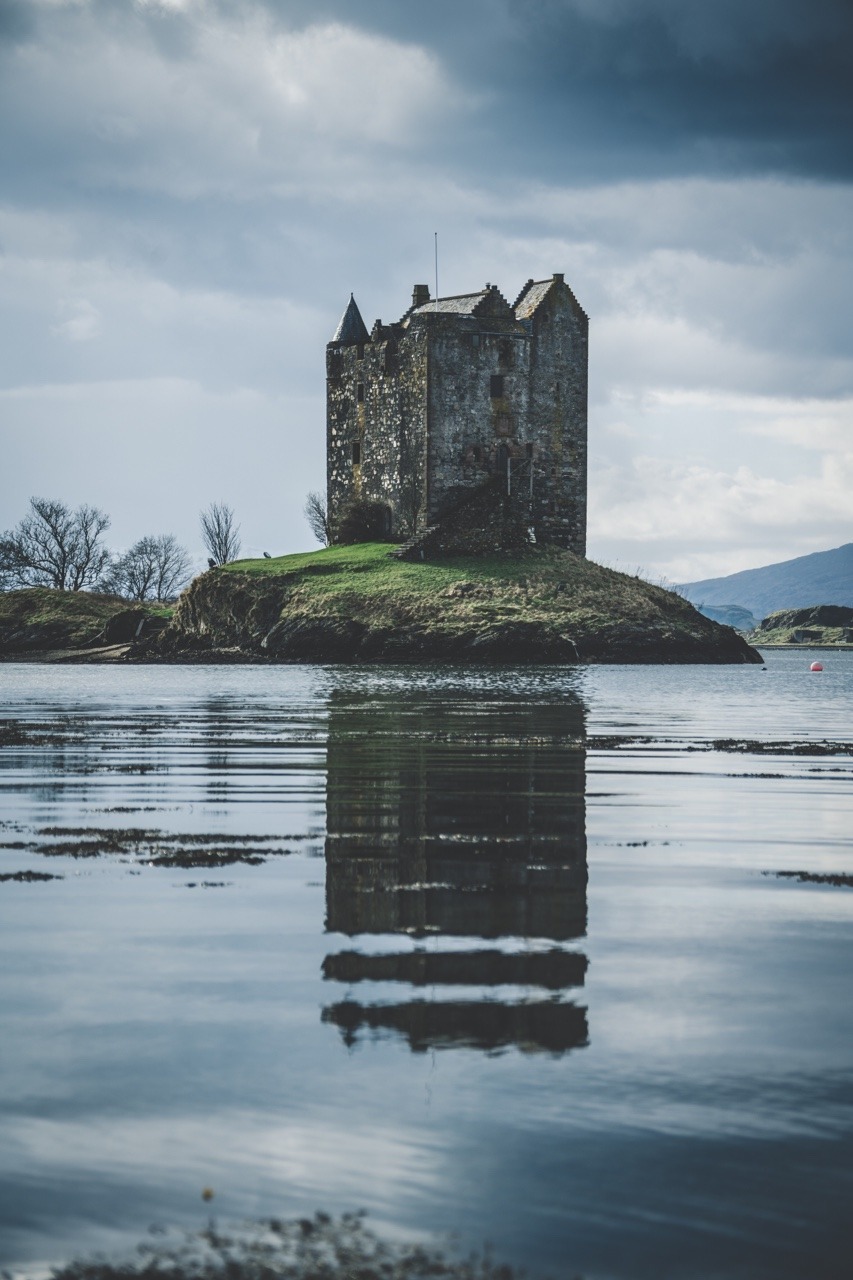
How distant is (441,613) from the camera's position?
74062mm

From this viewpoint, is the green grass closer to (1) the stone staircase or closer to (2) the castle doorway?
(1) the stone staircase

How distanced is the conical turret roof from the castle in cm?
187

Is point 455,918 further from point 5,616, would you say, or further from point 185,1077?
point 5,616

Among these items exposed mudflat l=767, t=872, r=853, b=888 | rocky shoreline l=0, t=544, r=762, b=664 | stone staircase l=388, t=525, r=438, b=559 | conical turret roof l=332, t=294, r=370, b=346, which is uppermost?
conical turret roof l=332, t=294, r=370, b=346

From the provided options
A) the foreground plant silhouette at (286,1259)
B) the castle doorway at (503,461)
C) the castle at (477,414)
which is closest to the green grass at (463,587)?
the castle at (477,414)

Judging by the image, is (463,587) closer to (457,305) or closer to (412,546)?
(412,546)

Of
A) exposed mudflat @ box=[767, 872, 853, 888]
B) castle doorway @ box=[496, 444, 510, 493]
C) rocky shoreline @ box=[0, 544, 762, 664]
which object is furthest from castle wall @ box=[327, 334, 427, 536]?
exposed mudflat @ box=[767, 872, 853, 888]

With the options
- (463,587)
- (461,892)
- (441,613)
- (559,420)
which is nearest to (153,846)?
(461,892)

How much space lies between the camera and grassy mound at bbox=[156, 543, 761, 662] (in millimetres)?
72750

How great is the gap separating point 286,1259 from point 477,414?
8273cm

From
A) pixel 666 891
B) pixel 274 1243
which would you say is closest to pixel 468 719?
pixel 666 891

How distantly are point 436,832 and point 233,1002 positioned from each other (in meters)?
5.18

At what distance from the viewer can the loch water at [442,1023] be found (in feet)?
12.6

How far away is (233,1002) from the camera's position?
575 cm
